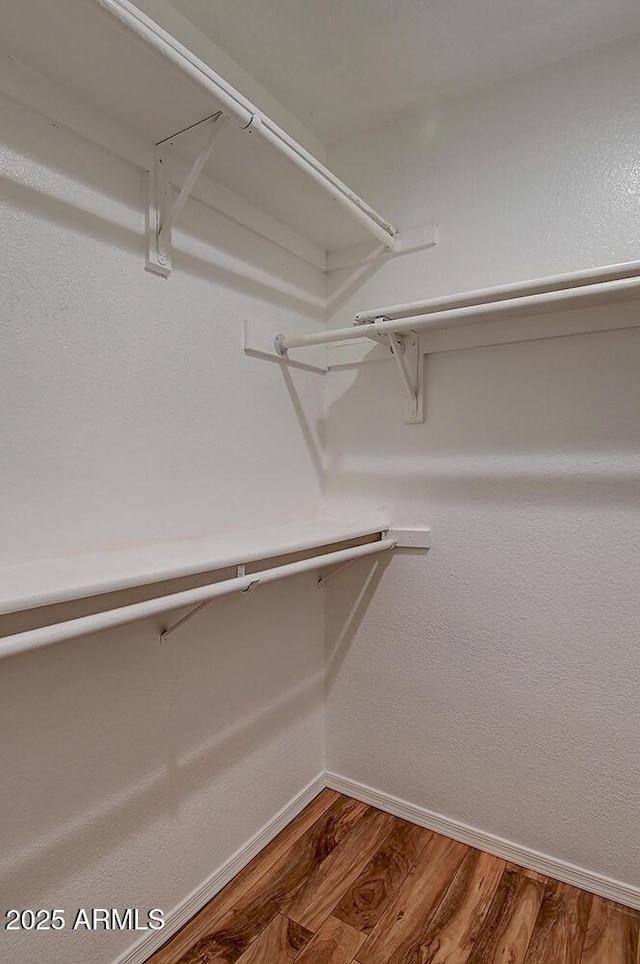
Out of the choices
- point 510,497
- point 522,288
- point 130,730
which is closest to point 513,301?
point 522,288

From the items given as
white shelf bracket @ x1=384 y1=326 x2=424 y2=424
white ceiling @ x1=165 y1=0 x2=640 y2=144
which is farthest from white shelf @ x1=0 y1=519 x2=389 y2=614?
white ceiling @ x1=165 y1=0 x2=640 y2=144

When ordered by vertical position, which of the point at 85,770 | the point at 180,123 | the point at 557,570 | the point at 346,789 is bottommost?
the point at 346,789

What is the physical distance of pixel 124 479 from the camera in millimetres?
1254

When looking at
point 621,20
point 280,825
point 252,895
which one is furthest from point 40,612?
point 621,20

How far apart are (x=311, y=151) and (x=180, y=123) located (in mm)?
808

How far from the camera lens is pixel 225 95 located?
3.56ft

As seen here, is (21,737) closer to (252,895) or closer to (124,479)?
(124,479)

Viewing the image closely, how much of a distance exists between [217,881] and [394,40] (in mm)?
2420

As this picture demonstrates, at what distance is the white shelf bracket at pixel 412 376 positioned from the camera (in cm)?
172

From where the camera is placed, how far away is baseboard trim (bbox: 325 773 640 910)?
1.47 meters

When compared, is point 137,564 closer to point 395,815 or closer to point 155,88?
point 155,88

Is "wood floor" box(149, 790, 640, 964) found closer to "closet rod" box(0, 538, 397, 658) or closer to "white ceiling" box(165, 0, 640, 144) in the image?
"closet rod" box(0, 538, 397, 658)

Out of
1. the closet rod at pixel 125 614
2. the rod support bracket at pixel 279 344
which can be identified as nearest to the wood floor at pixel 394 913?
the closet rod at pixel 125 614

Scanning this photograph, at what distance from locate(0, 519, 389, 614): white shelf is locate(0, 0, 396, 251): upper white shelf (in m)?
0.96
